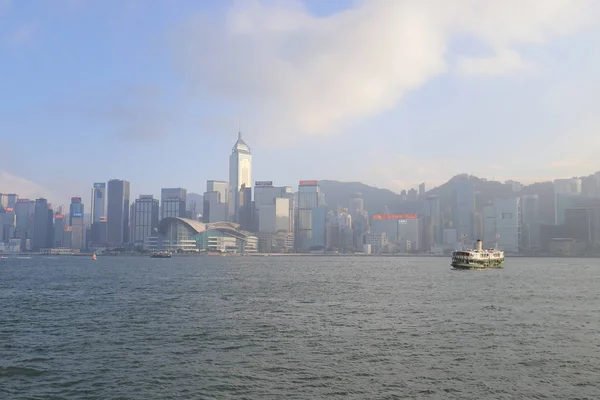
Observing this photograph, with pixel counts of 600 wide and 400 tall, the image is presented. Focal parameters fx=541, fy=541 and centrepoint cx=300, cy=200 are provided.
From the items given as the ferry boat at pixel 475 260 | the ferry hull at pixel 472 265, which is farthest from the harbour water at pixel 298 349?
the ferry boat at pixel 475 260

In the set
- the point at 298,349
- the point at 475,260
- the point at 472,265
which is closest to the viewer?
the point at 298,349

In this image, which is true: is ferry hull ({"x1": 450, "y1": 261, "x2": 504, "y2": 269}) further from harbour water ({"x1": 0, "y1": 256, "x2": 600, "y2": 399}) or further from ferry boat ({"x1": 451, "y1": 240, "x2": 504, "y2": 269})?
harbour water ({"x1": 0, "y1": 256, "x2": 600, "y2": 399})

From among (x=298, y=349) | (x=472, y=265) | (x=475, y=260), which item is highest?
(x=475, y=260)

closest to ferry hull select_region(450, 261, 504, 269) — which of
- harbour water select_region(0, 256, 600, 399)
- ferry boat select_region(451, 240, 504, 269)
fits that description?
ferry boat select_region(451, 240, 504, 269)

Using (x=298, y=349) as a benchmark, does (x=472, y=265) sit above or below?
above

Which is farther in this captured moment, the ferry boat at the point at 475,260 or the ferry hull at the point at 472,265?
the ferry boat at the point at 475,260

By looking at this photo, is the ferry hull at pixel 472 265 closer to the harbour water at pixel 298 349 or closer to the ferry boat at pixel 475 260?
the ferry boat at pixel 475 260

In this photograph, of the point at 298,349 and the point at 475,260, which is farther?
the point at 475,260

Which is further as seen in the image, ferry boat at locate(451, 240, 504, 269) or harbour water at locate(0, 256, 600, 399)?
ferry boat at locate(451, 240, 504, 269)

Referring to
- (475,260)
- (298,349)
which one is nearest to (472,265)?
(475,260)

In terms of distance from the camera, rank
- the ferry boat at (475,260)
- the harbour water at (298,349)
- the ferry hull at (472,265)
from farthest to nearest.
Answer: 1. the ferry boat at (475,260)
2. the ferry hull at (472,265)
3. the harbour water at (298,349)

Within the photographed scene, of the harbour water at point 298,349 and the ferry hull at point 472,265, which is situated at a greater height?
the ferry hull at point 472,265

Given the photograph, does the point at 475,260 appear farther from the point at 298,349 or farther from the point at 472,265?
the point at 298,349

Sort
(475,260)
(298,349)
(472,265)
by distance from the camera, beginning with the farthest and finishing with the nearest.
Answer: (475,260) → (472,265) → (298,349)
